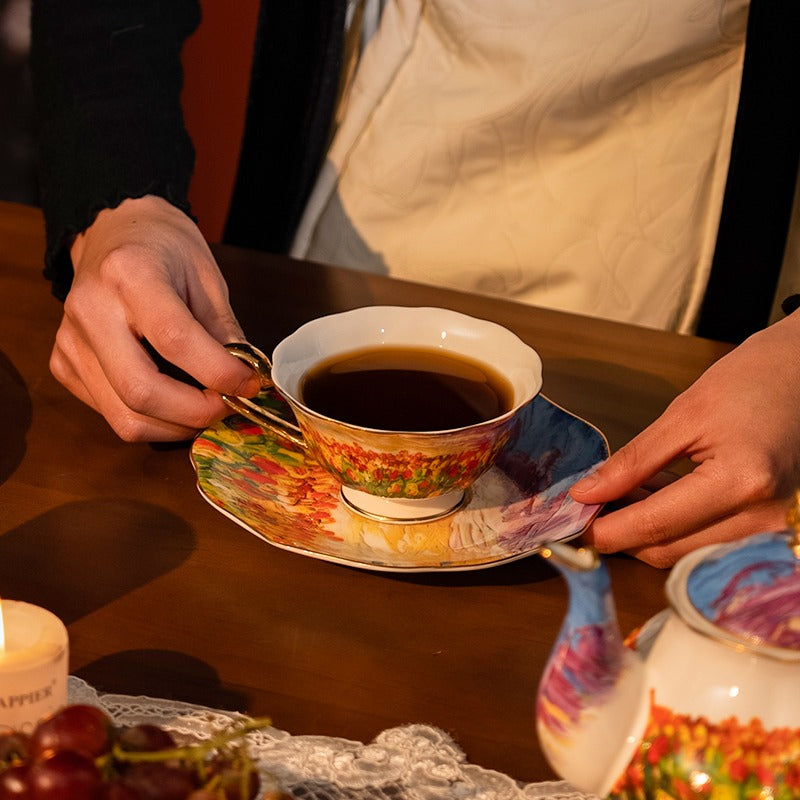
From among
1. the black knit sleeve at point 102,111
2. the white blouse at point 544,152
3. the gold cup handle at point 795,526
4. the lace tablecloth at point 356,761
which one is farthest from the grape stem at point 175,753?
the white blouse at point 544,152

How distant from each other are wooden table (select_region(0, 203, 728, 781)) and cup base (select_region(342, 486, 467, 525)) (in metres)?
0.06

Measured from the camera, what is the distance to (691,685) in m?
0.46

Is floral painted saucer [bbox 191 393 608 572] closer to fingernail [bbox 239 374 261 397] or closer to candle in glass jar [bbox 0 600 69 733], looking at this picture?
fingernail [bbox 239 374 261 397]

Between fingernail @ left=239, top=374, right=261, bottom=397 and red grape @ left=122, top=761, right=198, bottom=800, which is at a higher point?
red grape @ left=122, top=761, right=198, bottom=800

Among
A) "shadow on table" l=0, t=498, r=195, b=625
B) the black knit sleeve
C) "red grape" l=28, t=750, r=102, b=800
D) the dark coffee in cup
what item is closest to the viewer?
"red grape" l=28, t=750, r=102, b=800

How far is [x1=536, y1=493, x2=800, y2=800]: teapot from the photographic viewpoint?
1.47 ft

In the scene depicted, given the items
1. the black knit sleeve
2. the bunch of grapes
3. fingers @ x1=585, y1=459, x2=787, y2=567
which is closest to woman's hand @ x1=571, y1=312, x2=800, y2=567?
fingers @ x1=585, y1=459, x2=787, y2=567

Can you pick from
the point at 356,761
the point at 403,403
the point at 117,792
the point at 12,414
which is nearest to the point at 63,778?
the point at 117,792

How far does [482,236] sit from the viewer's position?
1.37m

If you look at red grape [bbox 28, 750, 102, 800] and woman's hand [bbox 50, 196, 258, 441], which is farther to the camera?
woman's hand [bbox 50, 196, 258, 441]

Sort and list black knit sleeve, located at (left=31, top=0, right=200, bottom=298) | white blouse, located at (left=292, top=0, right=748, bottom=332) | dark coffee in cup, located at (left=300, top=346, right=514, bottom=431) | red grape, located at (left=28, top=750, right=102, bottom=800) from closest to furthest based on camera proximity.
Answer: red grape, located at (left=28, top=750, right=102, bottom=800) < dark coffee in cup, located at (left=300, top=346, right=514, bottom=431) < black knit sleeve, located at (left=31, top=0, right=200, bottom=298) < white blouse, located at (left=292, top=0, right=748, bottom=332)

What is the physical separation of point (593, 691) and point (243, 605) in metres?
0.31

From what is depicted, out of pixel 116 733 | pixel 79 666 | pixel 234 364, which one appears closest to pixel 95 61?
pixel 234 364

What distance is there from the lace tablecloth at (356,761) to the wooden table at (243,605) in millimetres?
15
